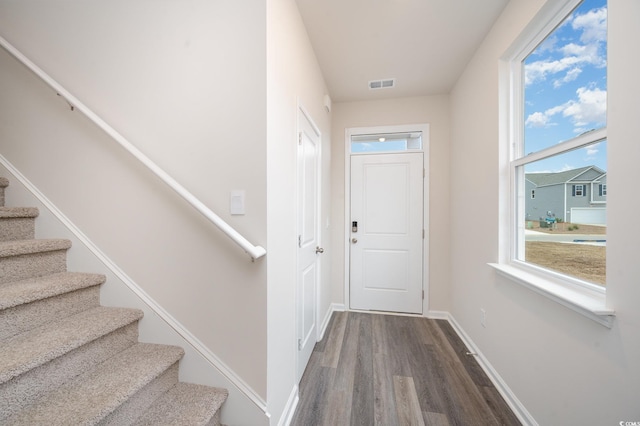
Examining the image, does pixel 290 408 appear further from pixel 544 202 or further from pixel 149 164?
pixel 544 202

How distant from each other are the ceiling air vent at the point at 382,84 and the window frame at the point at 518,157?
3.68 ft

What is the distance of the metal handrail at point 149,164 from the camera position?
45.4 inches

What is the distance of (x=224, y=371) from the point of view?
1301mm

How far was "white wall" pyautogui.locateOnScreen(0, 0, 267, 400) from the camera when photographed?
1259 mm

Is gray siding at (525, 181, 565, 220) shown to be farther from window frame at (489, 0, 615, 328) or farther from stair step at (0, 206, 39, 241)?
stair step at (0, 206, 39, 241)

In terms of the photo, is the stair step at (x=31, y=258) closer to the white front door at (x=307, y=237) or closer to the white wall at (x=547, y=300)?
the white front door at (x=307, y=237)

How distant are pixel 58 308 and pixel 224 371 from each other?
871 mm

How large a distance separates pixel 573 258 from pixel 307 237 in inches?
63.8

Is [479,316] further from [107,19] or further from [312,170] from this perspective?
[107,19]

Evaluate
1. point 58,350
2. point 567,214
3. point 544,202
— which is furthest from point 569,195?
point 58,350

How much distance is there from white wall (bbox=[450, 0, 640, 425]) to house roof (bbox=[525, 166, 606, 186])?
Result: 194 millimetres

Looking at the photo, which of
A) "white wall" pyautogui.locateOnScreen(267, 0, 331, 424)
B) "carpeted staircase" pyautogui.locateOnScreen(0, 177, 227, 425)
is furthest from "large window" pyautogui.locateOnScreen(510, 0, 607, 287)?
"carpeted staircase" pyautogui.locateOnScreen(0, 177, 227, 425)

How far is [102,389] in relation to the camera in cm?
105

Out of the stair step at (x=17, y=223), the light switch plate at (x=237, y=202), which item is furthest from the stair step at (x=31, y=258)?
the light switch plate at (x=237, y=202)
